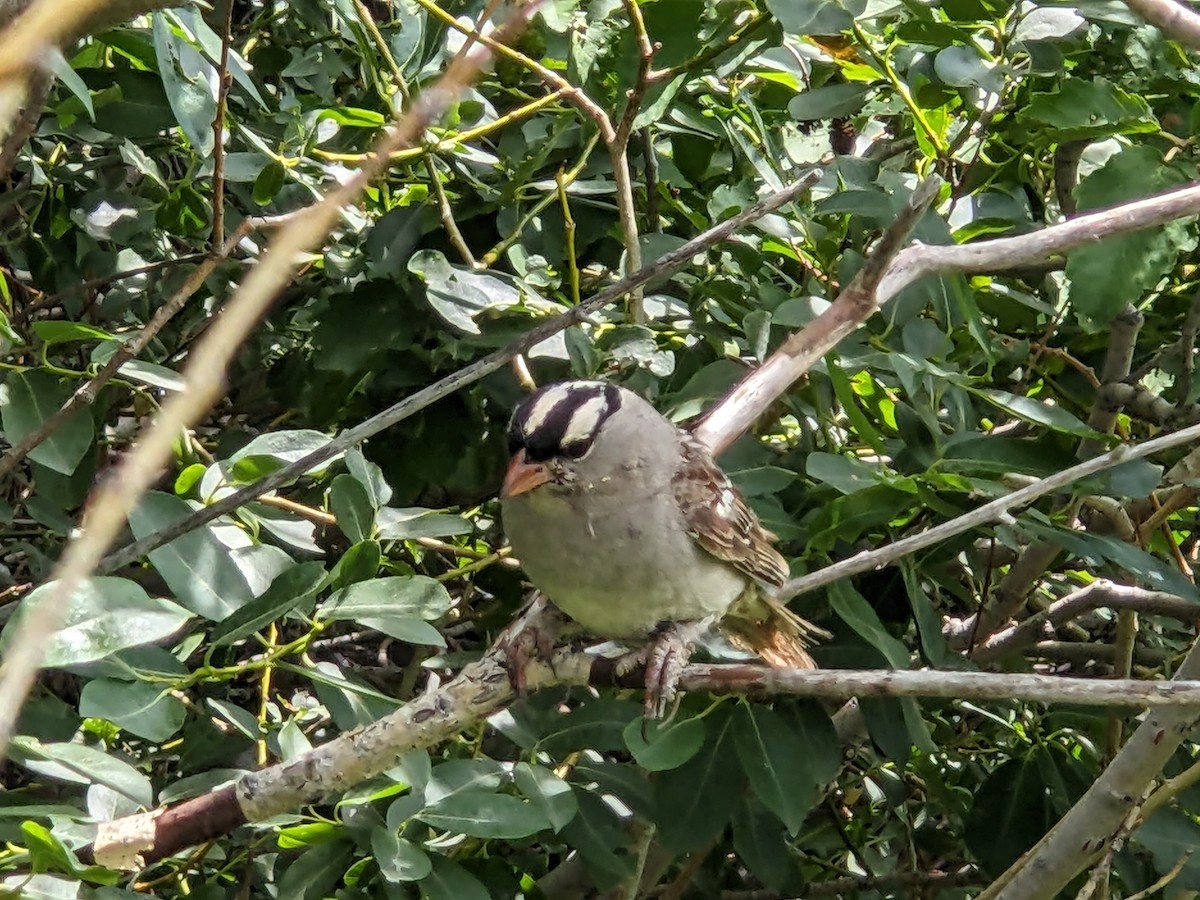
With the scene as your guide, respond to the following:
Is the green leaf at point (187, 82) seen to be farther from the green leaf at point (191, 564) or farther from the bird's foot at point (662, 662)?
the bird's foot at point (662, 662)

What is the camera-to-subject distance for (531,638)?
2.29m

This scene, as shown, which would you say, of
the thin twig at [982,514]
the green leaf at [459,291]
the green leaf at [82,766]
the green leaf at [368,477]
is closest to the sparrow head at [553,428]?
the green leaf at [459,291]

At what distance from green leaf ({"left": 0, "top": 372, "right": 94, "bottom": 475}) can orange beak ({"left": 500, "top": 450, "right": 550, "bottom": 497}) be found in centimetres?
69

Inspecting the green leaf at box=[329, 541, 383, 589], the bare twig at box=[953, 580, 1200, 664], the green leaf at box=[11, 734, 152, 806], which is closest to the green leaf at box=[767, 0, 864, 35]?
the green leaf at box=[329, 541, 383, 589]

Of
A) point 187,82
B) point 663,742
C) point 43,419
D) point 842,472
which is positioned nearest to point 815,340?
point 842,472

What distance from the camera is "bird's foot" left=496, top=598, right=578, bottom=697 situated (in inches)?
78.8

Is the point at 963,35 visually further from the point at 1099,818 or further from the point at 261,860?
the point at 261,860

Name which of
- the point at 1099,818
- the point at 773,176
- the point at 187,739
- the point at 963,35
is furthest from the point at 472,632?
the point at 963,35

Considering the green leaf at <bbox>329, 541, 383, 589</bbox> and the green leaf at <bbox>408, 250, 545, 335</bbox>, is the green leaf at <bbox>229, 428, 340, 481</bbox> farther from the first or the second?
the green leaf at <bbox>408, 250, 545, 335</bbox>

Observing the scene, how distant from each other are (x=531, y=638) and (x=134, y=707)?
2.25ft

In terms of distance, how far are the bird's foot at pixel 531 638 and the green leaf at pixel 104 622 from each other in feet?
1.56

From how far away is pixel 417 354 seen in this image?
257 cm

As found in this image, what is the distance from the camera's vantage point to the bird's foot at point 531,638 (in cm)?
200

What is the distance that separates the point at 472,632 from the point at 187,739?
88 cm
